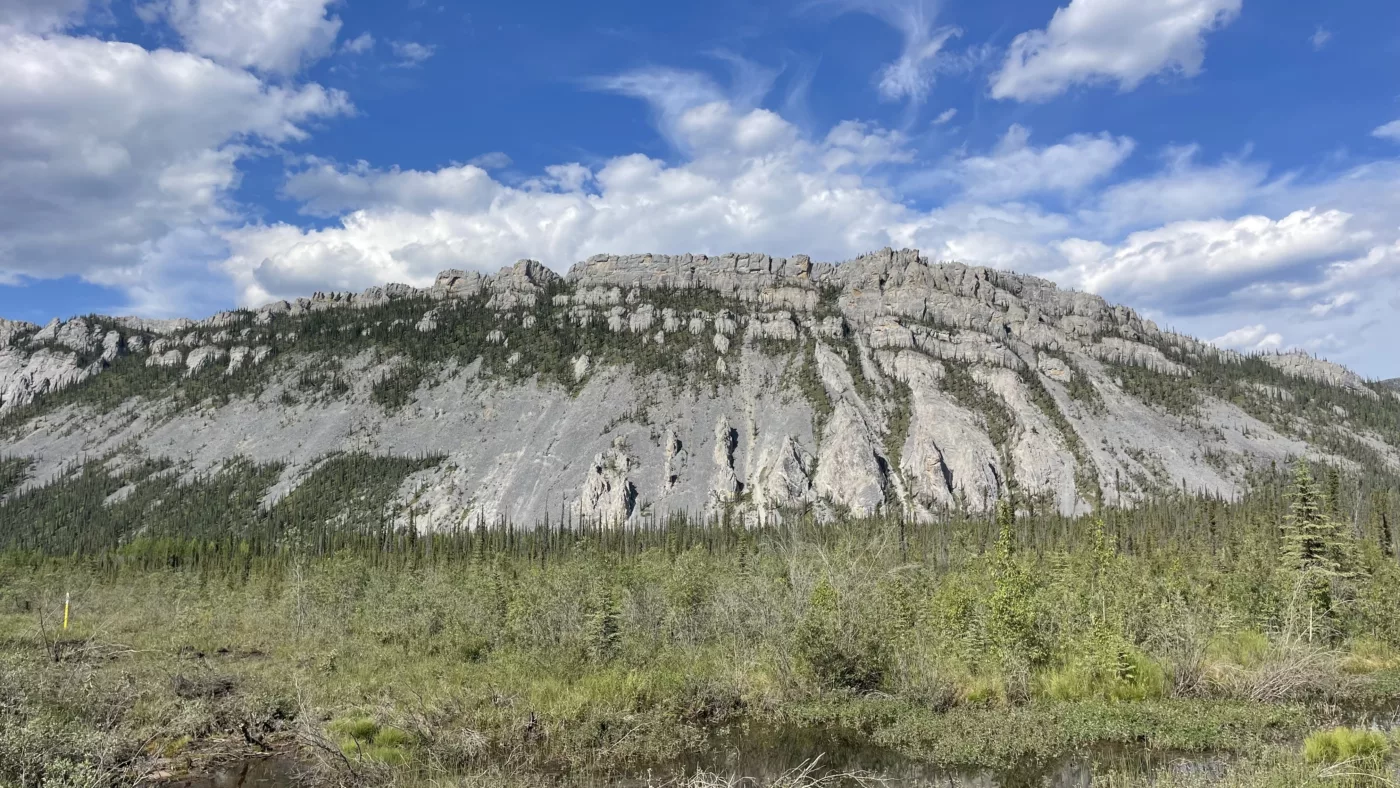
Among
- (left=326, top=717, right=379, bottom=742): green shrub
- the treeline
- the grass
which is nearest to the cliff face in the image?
the treeline

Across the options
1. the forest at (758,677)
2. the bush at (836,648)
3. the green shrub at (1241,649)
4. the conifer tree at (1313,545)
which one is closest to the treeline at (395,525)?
the conifer tree at (1313,545)

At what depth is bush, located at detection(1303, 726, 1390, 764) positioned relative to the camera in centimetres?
1527

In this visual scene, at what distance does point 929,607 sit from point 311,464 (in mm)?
170245

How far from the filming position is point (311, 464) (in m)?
168

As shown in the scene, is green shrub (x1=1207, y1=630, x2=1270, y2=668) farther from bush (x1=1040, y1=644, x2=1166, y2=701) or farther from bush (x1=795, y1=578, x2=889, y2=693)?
bush (x1=795, y1=578, x2=889, y2=693)

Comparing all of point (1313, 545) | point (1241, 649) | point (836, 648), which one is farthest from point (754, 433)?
point (836, 648)

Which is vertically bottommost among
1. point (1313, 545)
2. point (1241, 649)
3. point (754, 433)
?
point (1241, 649)

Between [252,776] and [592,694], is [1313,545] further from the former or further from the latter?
[252,776]

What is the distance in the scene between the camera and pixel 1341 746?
15.4 m

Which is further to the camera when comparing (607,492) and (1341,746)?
(607,492)

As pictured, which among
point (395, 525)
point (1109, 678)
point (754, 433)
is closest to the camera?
point (1109, 678)

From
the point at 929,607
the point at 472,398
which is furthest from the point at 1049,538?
the point at 472,398

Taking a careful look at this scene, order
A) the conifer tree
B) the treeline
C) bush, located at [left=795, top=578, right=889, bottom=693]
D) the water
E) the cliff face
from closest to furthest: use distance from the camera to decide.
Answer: the water → bush, located at [left=795, top=578, right=889, bottom=693] → the conifer tree → the treeline → the cliff face

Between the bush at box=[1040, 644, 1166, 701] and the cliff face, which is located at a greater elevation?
the cliff face
